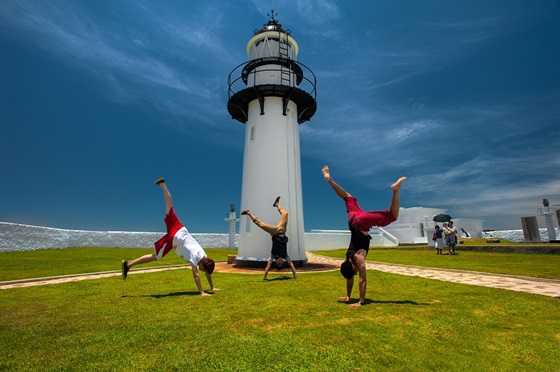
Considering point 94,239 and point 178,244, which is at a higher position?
point 94,239

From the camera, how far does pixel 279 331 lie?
3562mm

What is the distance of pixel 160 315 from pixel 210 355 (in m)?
2.01

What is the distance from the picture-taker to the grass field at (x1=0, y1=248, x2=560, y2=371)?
2.72 metres

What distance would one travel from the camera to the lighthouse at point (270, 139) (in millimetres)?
13070

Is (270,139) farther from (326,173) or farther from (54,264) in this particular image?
(54,264)

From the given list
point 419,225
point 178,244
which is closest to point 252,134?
point 178,244

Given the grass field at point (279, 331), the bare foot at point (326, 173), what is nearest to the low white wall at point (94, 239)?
the grass field at point (279, 331)

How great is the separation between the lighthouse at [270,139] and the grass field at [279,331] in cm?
694

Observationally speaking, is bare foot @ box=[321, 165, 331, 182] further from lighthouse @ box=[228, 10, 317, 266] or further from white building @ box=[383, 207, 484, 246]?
white building @ box=[383, 207, 484, 246]

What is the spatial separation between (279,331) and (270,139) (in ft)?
35.3

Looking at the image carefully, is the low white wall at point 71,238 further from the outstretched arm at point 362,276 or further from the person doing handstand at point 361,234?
the outstretched arm at point 362,276

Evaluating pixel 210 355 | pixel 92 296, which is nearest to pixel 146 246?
pixel 92 296

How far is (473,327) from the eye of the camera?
3.77 meters

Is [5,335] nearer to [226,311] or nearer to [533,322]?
[226,311]
